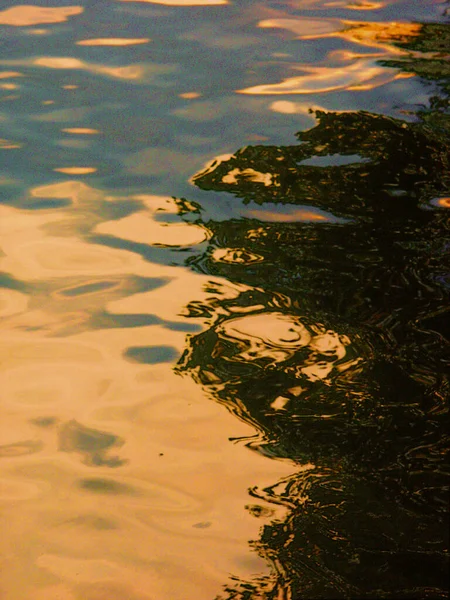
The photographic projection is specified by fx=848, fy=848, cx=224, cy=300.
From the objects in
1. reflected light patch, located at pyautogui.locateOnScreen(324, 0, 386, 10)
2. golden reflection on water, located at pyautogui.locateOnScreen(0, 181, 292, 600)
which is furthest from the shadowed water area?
reflected light patch, located at pyautogui.locateOnScreen(324, 0, 386, 10)

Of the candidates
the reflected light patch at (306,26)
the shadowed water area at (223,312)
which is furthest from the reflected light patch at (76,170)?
the reflected light patch at (306,26)

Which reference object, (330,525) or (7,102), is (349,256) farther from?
(7,102)

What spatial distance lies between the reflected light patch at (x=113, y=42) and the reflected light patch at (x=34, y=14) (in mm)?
189

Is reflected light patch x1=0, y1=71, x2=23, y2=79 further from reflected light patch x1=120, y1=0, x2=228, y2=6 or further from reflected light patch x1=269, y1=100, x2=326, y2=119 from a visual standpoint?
reflected light patch x1=269, y1=100, x2=326, y2=119

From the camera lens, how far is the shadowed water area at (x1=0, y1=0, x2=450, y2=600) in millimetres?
1258

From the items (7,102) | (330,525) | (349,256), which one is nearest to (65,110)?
(7,102)

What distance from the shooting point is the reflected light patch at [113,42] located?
8.96 feet

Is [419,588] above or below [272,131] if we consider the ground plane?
below

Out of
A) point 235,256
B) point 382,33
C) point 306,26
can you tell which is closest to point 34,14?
point 306,26

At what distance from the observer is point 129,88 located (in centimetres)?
252

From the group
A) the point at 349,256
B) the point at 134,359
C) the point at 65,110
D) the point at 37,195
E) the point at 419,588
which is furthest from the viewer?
the point at 65,110

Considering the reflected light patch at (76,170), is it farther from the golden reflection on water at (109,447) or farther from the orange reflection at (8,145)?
the golden reflection on water at (109,447)

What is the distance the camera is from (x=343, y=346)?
62.7 inches

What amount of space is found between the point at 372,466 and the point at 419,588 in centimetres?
23
